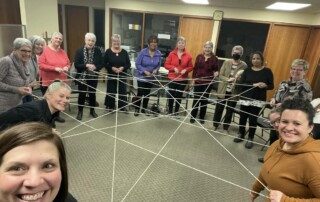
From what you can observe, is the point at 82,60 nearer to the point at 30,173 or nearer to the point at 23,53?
the point at 23,53

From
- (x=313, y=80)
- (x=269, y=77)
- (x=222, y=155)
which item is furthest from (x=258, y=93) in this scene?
(x=313, y=80)

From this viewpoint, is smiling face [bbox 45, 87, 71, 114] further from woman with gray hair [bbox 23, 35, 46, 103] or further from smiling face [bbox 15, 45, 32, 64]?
woman with gray hair [bbox 23, 35, 46, 103]

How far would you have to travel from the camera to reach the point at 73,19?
6.59 metres

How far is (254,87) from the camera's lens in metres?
3.22

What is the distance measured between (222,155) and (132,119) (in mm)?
1697

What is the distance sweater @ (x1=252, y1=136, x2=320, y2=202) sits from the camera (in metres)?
1.02

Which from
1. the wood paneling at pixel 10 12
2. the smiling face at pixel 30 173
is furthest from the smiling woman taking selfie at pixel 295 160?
the wood paneling at pixel 10 12

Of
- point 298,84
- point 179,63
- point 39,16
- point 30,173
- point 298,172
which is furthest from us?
point 39,16

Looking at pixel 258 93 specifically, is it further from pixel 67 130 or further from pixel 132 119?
pixel 67 130

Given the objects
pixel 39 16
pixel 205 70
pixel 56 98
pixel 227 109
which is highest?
pixel 39 16

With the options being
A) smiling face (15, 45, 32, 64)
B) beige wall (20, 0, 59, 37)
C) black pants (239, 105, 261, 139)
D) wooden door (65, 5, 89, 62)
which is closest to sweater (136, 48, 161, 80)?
black pants (239, 105, 261, 139)

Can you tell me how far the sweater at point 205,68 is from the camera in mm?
3688

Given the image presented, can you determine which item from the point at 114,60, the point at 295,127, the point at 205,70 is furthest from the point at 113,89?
the point at 295,127

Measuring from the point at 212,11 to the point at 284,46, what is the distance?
6.40 ft
